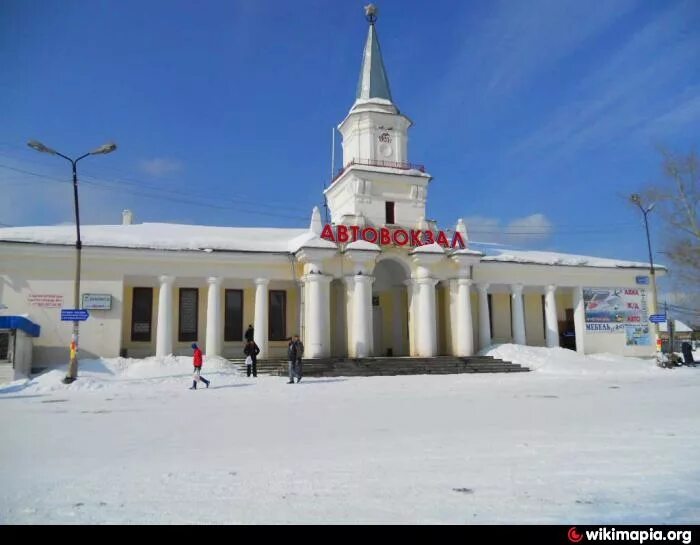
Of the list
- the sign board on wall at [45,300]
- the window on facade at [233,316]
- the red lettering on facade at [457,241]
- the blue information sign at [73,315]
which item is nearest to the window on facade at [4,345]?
the blue information sign at [73,315]

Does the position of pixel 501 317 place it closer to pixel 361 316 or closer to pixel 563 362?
pixel 563 362

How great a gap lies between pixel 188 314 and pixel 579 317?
2234 centimetres

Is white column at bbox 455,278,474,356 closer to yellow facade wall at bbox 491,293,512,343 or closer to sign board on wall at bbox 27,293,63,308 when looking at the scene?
yellow facade wall at bbox 491,293,512,343

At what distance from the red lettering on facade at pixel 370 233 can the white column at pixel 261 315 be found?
17.4 ft

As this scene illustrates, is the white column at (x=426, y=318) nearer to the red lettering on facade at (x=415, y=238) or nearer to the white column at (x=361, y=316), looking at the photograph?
the red lettering on facade at (x=415, y=238)

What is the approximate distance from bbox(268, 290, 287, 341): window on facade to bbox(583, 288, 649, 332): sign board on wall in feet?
58.0

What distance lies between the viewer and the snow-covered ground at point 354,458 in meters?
4.93

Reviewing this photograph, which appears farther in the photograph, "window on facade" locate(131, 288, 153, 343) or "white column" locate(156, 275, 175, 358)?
"window on facade" locate(131, 288, 153, 343)

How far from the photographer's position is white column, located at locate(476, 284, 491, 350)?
100 feet

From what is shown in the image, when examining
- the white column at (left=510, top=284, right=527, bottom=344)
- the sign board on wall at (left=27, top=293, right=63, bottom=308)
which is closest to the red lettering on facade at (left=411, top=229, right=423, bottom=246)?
the white column at (left=510, top=284, right=527, bottom=344)

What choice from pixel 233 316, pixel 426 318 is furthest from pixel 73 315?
pixel 426 318

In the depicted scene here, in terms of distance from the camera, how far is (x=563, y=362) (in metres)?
26.2

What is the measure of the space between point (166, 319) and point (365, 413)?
55.3 feet

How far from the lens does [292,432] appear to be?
9.20 meters
